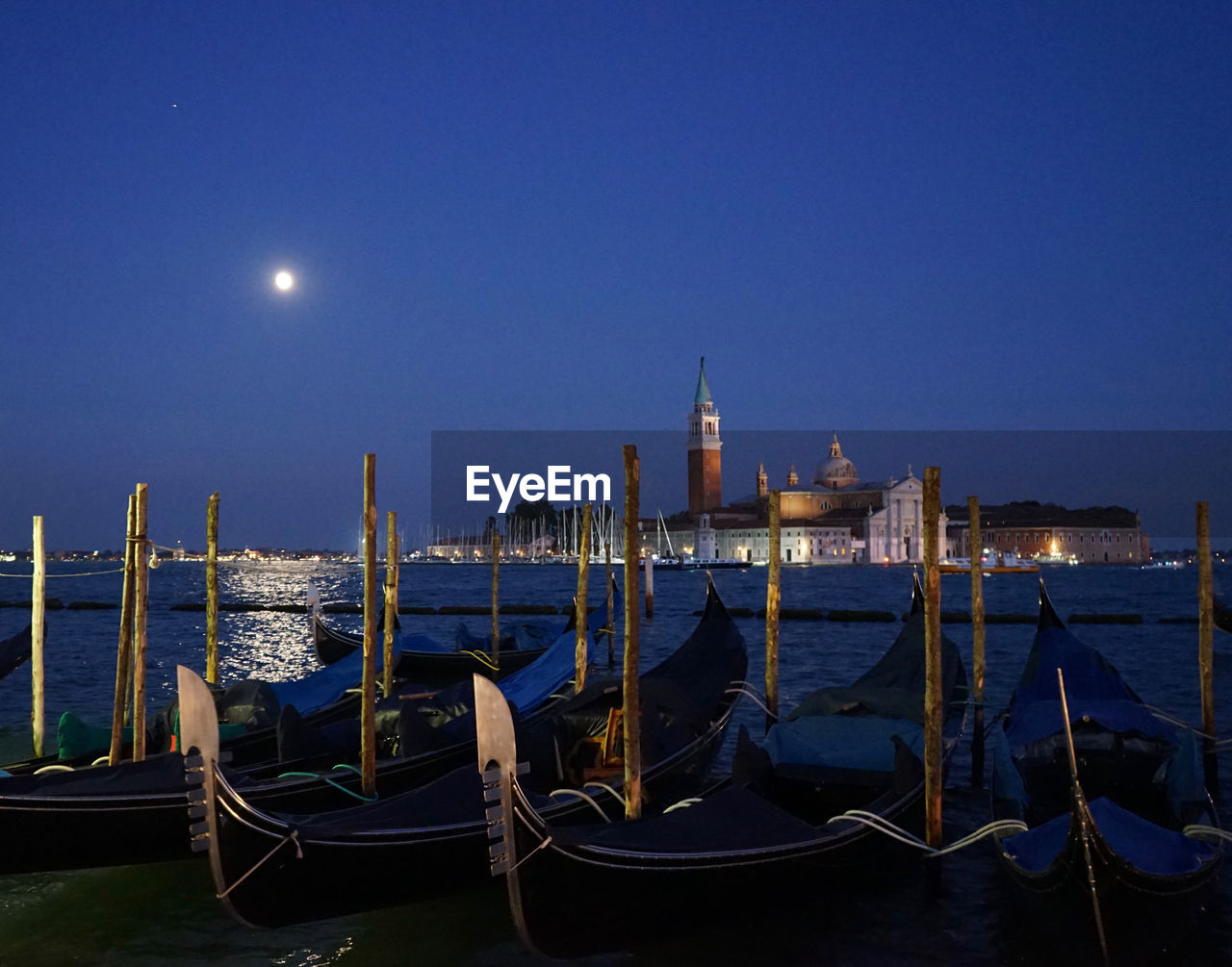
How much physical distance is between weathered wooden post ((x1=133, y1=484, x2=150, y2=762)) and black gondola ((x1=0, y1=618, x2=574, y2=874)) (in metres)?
0.27

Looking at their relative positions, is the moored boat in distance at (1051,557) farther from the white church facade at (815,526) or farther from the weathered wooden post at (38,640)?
the weathered wooden post at (38,640)

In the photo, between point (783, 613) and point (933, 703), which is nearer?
point (933, 703)

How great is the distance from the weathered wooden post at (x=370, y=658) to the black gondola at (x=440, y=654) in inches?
239

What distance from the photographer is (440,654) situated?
12.8 metres

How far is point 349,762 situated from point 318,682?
290cm

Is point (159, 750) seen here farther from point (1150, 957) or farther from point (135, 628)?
point (1150, 957)

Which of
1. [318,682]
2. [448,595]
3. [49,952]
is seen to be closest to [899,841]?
[49,952]

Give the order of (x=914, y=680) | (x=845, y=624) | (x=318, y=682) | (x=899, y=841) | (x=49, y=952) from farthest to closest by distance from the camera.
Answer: (x=845, y=624), (x=318, y=682), (x=914, y=680), (x=899, y=841), (x=49, y=952)

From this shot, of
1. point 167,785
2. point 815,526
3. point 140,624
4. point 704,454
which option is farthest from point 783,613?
point 704,454

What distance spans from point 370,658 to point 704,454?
71.0 metres

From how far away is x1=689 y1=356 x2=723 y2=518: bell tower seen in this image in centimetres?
7606

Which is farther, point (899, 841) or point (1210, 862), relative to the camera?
point (899, 841)

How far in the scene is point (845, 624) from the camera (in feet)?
76.9

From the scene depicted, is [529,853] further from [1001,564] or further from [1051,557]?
[1051,557]
